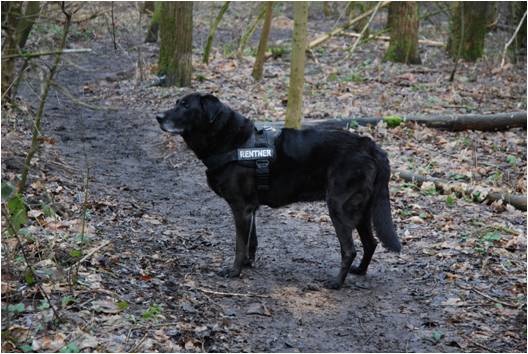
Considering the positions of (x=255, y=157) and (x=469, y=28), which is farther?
(x=469, y=28)

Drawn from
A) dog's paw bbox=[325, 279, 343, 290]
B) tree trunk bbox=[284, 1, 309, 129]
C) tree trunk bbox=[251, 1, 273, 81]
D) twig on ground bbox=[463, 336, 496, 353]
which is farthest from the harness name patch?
tree trunk bbox=[251, 1, 273, 81]

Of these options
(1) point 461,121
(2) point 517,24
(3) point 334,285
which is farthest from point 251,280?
(2) point 517,24

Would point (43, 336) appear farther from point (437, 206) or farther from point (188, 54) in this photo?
point (188, 54)

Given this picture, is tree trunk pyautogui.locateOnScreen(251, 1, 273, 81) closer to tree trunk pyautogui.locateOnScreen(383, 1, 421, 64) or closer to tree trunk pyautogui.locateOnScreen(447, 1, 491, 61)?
tree trunk pyautogui.locateOnScreen(383, 1, 421, 64)

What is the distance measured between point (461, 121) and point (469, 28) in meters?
6.63

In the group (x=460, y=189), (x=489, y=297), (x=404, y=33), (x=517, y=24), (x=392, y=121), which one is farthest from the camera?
(x=404, y=33)

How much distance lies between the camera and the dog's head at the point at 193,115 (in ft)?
20.2

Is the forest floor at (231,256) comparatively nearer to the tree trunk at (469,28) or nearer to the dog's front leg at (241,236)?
the dog's front leg at (241,236)

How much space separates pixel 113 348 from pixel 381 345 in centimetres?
201

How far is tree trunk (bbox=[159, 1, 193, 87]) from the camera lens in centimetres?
1478

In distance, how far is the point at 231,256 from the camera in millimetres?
6719

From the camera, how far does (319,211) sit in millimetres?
8375

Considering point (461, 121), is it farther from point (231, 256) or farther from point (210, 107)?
point (210, 107)

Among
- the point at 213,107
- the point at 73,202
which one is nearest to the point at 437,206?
the point at 213,107
